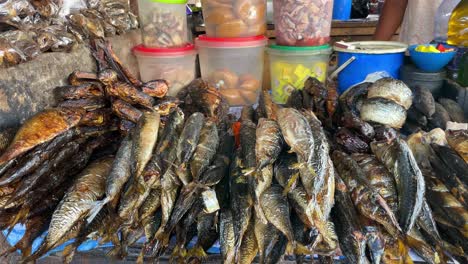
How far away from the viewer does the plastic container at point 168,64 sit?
11.2 feet

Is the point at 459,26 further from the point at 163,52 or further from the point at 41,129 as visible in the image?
the point at 41,129

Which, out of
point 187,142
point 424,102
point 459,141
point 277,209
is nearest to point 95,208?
point 187,142

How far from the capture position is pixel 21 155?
1.88 meters

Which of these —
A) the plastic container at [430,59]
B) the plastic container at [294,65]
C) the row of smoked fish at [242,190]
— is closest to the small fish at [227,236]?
the row of smoked fish at [242,190]

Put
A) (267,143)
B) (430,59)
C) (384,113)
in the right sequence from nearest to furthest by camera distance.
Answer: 1. (267,143)
2. (384,113)
3. (430,59)

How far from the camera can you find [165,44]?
11.4ft

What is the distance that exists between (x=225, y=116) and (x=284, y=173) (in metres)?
1.12

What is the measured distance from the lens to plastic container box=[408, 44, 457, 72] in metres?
2.86

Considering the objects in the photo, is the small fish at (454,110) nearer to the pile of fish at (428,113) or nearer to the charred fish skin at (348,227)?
the pile of fish at (428,113)

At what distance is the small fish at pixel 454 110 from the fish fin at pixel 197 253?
2149 mm

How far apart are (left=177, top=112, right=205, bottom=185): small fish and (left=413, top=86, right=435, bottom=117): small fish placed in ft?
5.30

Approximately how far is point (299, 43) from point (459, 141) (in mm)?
1678

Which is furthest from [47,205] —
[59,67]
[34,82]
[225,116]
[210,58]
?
[210,58]

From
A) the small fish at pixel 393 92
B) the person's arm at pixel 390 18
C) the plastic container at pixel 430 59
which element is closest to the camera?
the small fish at pixel 393 92
